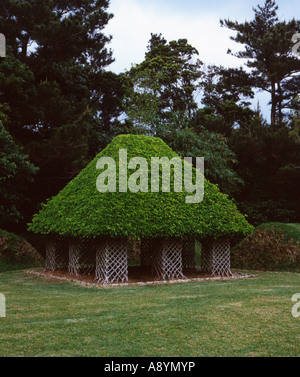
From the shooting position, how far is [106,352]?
668cm

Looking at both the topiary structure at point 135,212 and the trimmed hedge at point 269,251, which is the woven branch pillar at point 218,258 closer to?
the topiary structure at point 135,212

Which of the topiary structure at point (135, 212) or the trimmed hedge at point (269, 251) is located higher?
the topiary structure at point (135, 212)

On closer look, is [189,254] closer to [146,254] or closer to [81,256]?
[146,254]

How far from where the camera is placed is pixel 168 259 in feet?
54.9

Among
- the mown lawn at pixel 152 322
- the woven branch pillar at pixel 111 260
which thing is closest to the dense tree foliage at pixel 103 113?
the woven branch pillar at pixel 111 260

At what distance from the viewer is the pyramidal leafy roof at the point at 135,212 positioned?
50.4 feet

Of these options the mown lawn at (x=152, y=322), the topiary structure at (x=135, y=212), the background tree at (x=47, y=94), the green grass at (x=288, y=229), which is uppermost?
the background tree at (x=47, y=94)

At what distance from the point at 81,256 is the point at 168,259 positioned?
5064mm

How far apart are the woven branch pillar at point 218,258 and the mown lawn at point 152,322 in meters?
4.13

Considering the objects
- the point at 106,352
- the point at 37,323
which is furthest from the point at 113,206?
the point at 106,352

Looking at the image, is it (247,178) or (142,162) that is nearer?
(142,162)

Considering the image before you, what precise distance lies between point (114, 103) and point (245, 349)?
30792mm

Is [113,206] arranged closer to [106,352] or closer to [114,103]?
[106,352]

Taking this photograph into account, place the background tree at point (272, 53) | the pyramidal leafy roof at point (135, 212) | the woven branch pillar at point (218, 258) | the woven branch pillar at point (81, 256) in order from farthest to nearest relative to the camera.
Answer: the background tree at point (272, 53) → the woven branch pillar at point (218, 258) → the woven branch pillar at point (81, 256) → the pyramidal leafy roof at point (135, 212)
